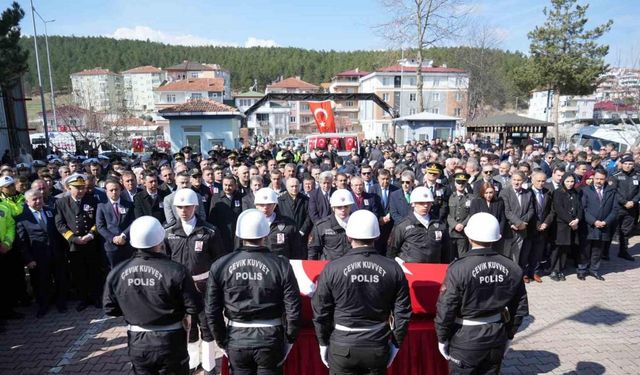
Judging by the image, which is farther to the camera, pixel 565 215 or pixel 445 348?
pixel 565 215

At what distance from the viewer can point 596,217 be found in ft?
23.4

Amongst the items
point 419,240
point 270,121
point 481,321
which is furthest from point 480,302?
point 270,121

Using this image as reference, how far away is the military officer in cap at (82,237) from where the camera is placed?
579 cm

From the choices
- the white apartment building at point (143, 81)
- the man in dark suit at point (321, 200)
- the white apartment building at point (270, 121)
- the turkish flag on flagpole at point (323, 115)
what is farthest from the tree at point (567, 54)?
the white apartment building at point (143, 81)

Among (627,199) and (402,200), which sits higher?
(402,200)

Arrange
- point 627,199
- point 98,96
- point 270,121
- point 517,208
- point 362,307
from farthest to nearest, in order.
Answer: point 270,121 < point 98,96 < point 627,199 < point 517,208 < point 362,307

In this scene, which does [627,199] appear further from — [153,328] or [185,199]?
[153,328]

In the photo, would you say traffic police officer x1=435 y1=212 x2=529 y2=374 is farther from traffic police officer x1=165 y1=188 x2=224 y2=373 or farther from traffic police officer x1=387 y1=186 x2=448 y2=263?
traffic police officer x1=165 y1=188 x2=224 y2=373

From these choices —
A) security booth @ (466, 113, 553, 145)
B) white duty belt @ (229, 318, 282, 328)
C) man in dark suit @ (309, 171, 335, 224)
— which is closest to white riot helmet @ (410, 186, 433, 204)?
man in dark suit @ (309, 171, 335, 224)

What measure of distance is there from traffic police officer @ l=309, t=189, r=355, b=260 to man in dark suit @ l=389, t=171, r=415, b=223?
4.92ft

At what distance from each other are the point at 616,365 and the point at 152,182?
6.71m

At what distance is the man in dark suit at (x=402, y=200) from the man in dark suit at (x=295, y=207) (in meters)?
1.34

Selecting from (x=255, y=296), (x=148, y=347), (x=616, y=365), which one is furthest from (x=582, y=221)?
(x=148, y=347)

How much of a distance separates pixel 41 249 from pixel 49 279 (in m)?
0.56
